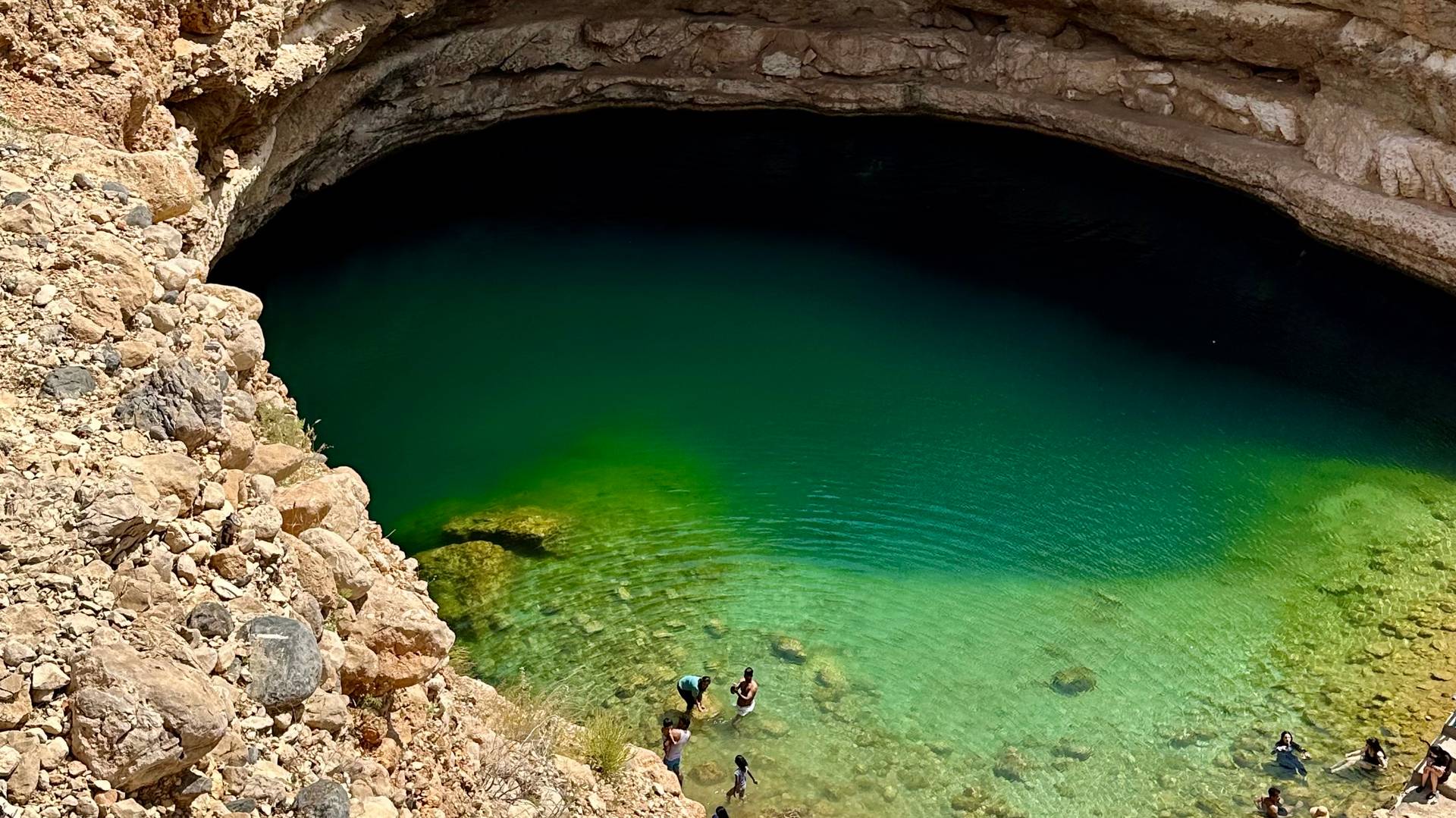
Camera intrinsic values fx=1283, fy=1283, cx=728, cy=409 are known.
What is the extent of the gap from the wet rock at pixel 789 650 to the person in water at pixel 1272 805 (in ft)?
14.8

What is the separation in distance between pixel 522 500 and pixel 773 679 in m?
4.25

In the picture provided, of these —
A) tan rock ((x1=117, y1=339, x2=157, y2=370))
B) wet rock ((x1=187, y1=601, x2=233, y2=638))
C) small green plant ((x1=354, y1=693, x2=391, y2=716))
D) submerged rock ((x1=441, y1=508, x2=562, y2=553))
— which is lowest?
wet rock ((x1=187, y1=601, x2=233, y2=638))

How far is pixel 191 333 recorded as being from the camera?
30.3 ft

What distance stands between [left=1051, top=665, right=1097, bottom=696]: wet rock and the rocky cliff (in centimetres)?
474

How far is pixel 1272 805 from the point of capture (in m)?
11.6

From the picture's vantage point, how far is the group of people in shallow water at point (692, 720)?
11.7 meters

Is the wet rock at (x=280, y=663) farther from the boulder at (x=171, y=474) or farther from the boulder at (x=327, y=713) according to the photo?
the boulder at (x=171, y=474)

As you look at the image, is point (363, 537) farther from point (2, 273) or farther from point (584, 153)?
point (584, 153)

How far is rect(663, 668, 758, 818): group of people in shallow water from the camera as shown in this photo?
11.7 m

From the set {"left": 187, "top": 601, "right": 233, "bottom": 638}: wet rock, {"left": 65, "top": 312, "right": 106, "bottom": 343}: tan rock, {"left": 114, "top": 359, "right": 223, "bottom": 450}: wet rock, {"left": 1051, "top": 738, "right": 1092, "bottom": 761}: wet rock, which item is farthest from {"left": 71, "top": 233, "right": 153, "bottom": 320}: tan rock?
A: {"left": 1051, "top": 738, "right": 1092, "bottom": 761}: wet rock

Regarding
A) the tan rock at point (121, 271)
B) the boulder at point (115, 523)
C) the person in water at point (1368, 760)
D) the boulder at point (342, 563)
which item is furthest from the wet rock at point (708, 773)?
the boulder at point (115, 523)

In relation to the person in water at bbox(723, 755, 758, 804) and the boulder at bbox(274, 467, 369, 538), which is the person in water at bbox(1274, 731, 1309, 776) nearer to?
the person in water at bbox(723, 755, 758, 804)

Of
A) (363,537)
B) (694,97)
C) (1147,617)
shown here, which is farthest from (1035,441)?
(694,97)

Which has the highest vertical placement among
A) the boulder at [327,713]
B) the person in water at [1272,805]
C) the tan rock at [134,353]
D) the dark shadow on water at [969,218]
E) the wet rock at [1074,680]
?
the dark shadow on water at [969,218]
